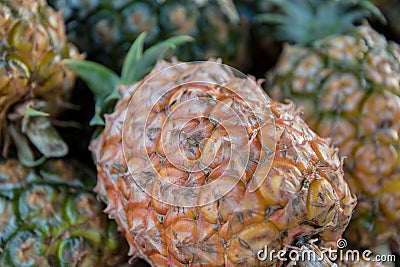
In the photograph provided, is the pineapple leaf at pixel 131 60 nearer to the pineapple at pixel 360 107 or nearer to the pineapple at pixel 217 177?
the pineapple at pixel 217 177

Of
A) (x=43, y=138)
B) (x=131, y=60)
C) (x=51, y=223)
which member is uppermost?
(x=131, y=60)

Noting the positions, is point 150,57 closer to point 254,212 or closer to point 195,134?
point 195,134

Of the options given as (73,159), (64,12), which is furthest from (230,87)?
(64,12)

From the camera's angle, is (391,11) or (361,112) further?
(391,11)

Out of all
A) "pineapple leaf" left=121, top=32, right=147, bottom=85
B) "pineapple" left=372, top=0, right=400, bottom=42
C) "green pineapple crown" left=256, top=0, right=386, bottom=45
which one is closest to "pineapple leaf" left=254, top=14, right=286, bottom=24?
"green pineapple crown" left=256, top=0, right=386, bottom=45

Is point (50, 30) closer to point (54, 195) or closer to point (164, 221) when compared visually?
point (54, 195)

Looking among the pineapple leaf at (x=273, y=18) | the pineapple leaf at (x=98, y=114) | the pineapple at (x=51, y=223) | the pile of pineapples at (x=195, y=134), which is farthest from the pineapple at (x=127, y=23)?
the pineapple at (x=51, y=223)

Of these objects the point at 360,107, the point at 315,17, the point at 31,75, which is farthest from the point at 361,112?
the point at 31,75

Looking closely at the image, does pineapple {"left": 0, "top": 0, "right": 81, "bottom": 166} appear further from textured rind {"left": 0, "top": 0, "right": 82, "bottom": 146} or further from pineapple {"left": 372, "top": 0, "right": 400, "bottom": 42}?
pineapple {"left": 372, "top": 0, "right": 400, "bottom": 42}
